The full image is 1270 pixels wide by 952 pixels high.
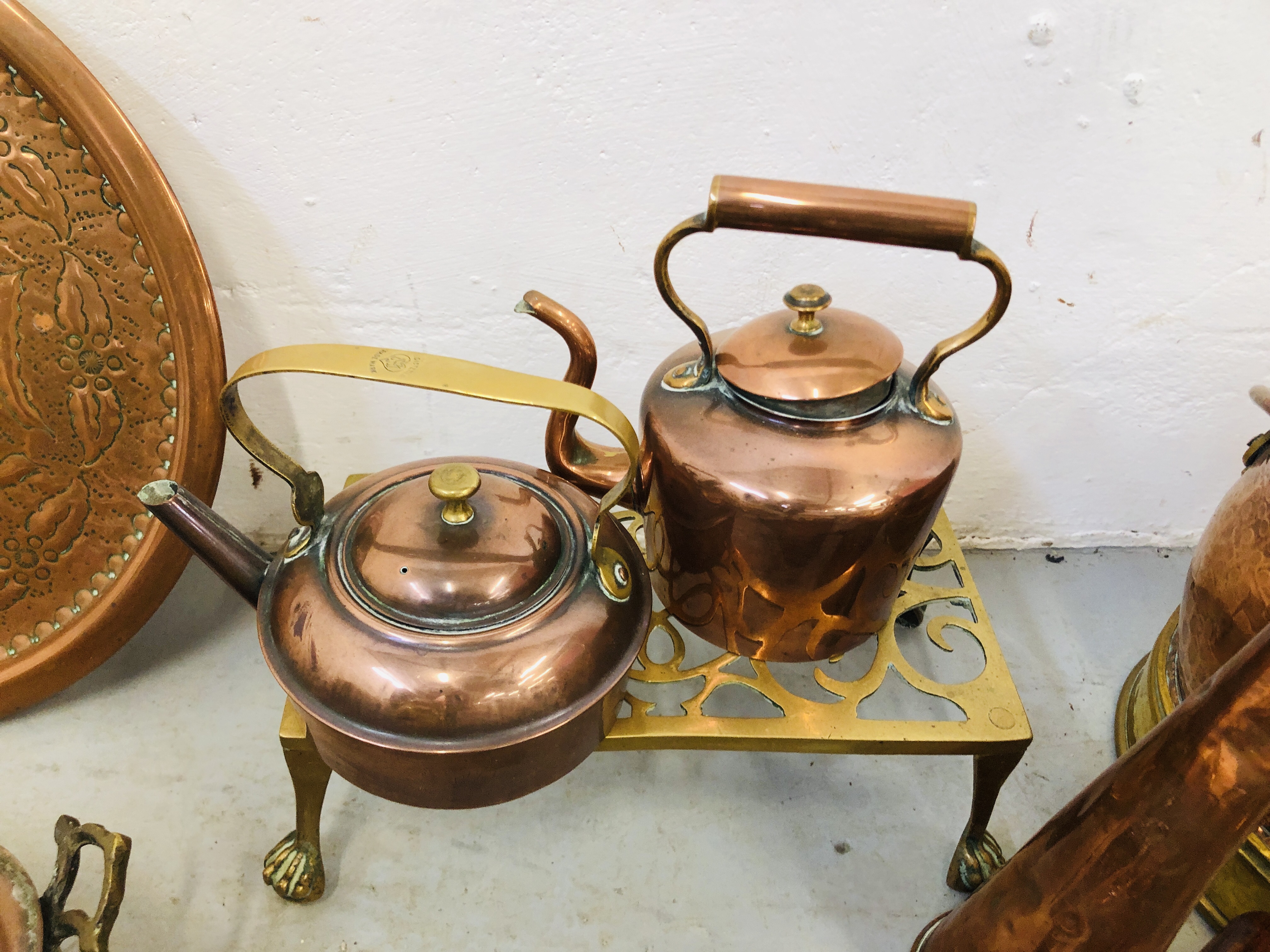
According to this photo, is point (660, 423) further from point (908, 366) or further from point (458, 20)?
point (458, 20)

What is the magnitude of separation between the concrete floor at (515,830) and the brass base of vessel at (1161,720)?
37 millimetres

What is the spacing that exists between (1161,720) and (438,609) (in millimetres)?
766

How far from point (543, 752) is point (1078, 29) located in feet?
3.45

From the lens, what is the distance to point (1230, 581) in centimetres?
91

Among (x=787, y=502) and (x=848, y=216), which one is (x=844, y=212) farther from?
(x=787, y=502)

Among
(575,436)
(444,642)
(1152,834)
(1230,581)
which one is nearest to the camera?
(1152,834)

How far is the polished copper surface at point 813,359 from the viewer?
85cm

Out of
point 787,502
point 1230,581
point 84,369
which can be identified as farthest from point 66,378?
point 1230,581

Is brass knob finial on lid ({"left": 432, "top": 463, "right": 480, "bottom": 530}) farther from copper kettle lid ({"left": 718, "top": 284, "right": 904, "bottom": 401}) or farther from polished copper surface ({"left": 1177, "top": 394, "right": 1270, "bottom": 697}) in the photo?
polished copper surface ({"left": 1177, "top": 394, "right": 1270, "bottom": 697})

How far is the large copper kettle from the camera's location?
771mm

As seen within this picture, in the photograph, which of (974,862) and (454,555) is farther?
(974,862)

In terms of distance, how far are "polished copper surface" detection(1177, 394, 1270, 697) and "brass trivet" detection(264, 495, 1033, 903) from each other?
209mm

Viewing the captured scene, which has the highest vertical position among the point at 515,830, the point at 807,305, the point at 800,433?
the point at 807,305

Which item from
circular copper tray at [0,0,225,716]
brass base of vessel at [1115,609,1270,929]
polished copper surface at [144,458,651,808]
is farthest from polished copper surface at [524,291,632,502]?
brass base of vessel at [1115,609,1270,929]
